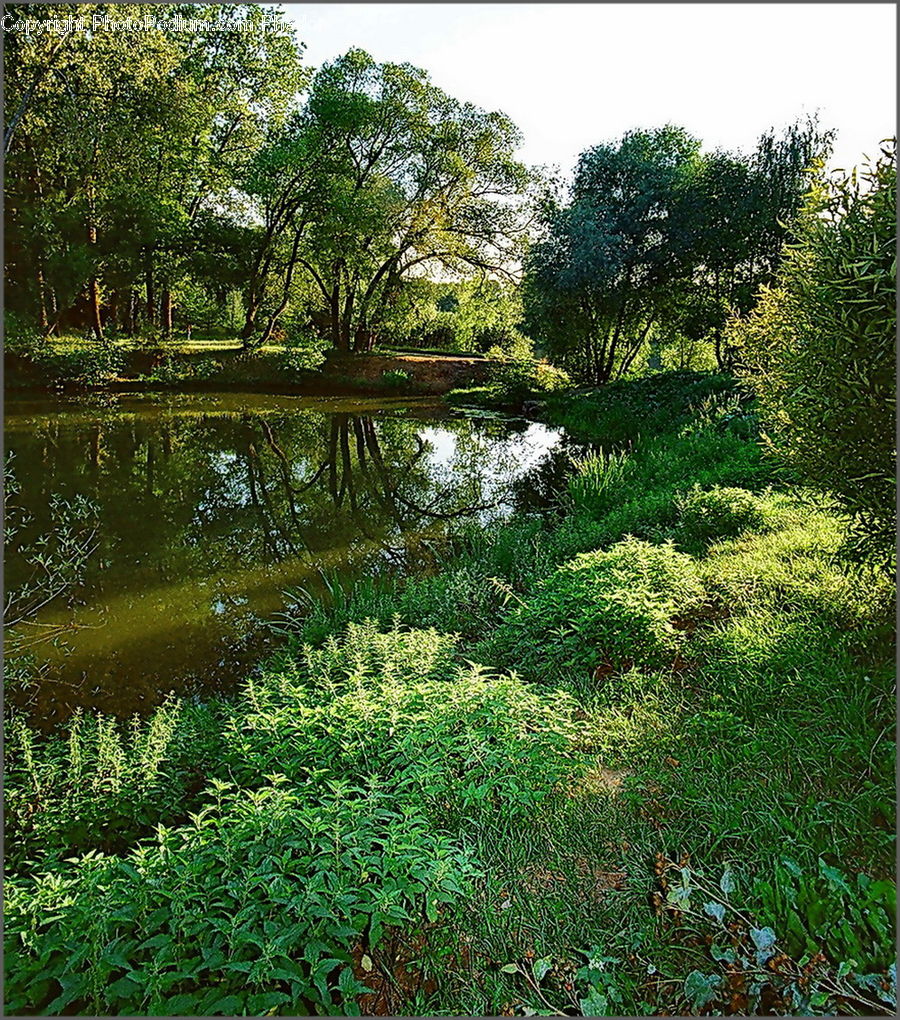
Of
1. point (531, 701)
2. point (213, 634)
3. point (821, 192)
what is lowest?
point (213, 634)

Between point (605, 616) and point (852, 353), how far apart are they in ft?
6.92

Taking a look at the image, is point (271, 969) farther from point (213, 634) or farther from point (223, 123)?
point (223, 123)

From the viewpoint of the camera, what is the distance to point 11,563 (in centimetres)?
747

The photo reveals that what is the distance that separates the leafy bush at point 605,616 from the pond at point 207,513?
2412mm

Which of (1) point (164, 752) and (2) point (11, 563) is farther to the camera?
(2) point (11, 563)

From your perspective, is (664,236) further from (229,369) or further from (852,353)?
(852,353)

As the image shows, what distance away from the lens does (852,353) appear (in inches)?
131

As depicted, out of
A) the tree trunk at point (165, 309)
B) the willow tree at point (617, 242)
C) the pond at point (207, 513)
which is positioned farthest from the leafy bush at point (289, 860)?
the tree trunk at point (165, 309)

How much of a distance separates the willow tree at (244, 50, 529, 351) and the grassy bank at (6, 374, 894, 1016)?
843 inches

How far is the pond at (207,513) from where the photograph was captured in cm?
579

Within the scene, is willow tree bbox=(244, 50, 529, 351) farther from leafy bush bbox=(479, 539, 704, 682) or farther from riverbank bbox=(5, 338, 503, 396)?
leafy bush bbox=(479, 539, 704, 682)

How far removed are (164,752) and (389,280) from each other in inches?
999

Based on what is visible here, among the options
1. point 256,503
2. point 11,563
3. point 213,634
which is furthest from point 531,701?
point 256,503

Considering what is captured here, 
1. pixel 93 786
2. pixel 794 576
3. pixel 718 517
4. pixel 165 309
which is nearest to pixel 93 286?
pixel 165 309
